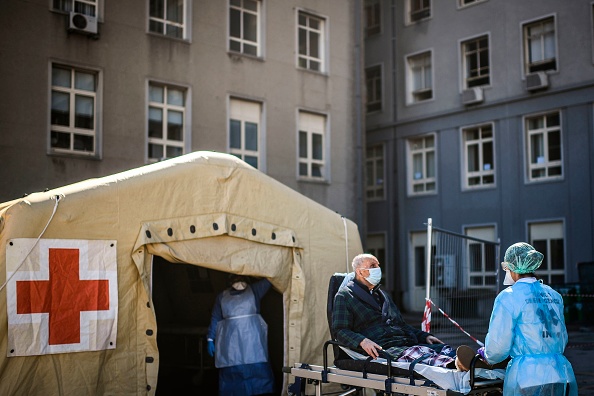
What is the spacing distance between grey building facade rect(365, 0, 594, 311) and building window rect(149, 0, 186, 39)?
11.7m

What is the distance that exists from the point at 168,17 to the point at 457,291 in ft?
36.0

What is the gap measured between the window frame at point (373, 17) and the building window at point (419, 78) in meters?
2.31

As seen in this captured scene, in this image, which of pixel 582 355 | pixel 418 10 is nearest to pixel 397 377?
pixel 582 355

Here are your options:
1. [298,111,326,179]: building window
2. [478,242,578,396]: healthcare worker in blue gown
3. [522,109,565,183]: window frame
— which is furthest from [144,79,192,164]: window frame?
[478,242,578,396]: healthcare worker in blue gown

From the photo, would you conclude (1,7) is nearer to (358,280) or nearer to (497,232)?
(358,280)

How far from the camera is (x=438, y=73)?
28.9 meters

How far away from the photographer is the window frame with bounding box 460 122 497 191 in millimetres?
27078

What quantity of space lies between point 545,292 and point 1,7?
49.0 feet

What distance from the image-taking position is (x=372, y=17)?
105 feet

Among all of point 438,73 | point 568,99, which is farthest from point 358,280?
point 438,73

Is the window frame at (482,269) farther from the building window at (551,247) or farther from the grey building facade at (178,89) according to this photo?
the building window at (551,247)

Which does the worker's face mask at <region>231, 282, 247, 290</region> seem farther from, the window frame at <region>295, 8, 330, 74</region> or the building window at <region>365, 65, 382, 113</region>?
the building window at <region>365, 65, 382, 113</region>

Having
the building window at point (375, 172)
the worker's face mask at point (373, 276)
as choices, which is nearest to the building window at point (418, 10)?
the building window at point (375, 172)

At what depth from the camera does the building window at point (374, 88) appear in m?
31.3
